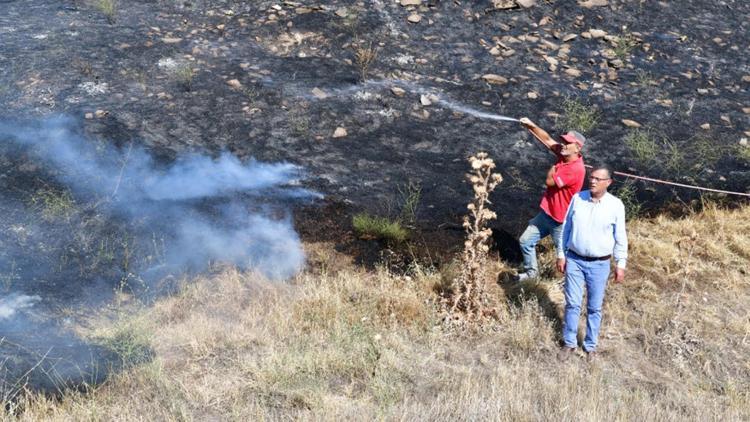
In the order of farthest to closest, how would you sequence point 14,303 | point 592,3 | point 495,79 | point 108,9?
point 592,3 < point 108,9 < point 495,79 < point 14,303

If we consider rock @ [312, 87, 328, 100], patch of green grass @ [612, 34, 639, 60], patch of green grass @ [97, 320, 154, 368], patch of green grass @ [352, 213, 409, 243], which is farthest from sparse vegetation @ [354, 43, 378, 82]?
patch of green grass @ [97, 320, 154, 368]

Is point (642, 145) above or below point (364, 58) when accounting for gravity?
below

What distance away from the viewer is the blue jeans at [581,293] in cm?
484

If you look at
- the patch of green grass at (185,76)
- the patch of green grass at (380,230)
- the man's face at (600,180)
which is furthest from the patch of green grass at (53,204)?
the man's face at (600,180)

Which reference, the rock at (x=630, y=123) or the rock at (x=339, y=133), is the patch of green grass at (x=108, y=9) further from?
the rock at (x=630, y=123)

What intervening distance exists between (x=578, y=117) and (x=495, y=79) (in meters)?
1.29

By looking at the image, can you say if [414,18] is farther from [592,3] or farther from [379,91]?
[592,3]

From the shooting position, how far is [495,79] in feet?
29.5

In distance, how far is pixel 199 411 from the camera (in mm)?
4309

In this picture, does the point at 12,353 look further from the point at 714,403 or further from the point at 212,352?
the point at 714,403

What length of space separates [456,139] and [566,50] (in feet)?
9.29

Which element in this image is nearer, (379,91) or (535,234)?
(535,234)

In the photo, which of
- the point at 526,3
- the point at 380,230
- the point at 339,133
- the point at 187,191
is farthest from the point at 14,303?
the point at 526,3

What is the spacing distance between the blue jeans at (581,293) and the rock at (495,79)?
4.51 m
